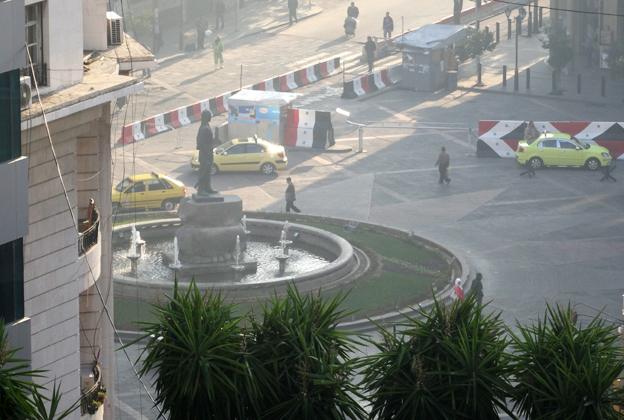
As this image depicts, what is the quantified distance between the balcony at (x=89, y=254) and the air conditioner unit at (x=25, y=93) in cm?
348

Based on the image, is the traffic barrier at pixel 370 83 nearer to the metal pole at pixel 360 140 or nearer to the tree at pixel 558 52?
the tree at pixel 558 52

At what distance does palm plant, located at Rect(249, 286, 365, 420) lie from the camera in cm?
2347

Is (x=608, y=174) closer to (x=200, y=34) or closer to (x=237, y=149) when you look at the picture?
(x=237, y=149)

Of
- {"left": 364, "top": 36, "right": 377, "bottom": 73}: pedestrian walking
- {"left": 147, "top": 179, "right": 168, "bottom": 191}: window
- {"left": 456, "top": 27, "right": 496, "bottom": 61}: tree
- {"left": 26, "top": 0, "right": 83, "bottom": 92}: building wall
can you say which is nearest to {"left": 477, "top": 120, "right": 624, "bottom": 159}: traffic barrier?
{"left": 456, "top": 27, "right": 496, "bottom": 61}: tree

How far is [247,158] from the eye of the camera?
A: 58.2 meters

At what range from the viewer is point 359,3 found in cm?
8731

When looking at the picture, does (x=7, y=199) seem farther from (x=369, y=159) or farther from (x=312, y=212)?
(x=369, y=159)

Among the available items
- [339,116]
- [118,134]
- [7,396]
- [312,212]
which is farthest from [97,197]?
[339,116]

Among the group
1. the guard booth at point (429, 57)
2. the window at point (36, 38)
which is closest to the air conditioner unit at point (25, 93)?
the window at point (36, 38)

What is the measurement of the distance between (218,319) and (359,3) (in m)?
65.3

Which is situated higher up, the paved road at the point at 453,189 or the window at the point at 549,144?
the window at the point at 549,144

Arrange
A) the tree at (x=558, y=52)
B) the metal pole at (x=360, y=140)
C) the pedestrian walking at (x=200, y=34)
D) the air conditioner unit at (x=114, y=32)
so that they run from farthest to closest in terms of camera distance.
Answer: the pedestrian walking at (x=200, y=34), the tree at (x=558, y=52), the metal pole at (x=360, y=140), the air conditioner unit at (x=114, y=32)

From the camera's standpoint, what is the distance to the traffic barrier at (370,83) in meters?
70.1

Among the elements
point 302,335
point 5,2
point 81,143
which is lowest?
point 302,335
